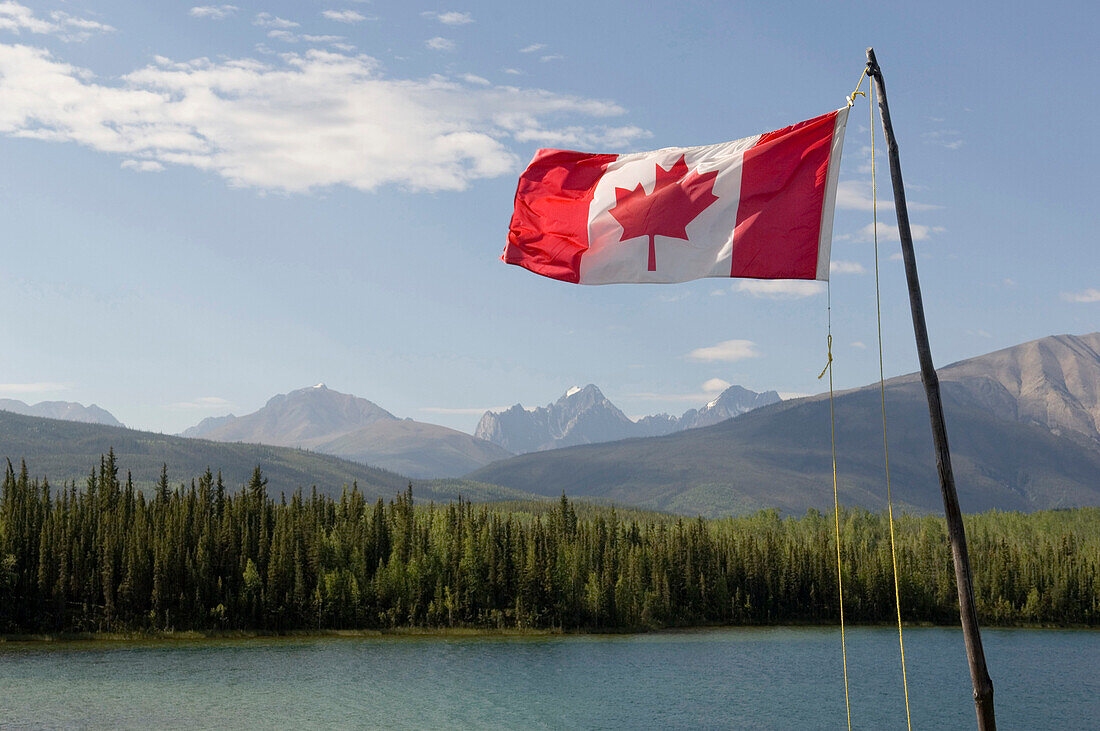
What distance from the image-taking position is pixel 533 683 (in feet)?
369

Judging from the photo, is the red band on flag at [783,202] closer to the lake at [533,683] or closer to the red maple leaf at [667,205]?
the red maple leaf at [667,205]

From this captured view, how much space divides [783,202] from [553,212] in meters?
5.67

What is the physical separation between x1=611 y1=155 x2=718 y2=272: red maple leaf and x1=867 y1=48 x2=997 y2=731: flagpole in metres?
4.28

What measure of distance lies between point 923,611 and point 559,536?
67499mm

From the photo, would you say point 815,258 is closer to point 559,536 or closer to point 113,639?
point 113,639

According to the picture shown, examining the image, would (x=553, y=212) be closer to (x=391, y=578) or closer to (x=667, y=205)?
(x=667, y=205)

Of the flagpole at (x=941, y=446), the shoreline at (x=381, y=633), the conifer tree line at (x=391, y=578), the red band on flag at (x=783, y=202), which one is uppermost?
the red band on flag at (x=783, y=202)

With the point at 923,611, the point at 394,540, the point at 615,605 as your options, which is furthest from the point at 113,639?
the point at 923,611

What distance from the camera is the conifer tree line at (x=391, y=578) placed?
15938cm

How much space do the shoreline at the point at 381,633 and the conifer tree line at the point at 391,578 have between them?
1734 millimetres

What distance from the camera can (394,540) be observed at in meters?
189

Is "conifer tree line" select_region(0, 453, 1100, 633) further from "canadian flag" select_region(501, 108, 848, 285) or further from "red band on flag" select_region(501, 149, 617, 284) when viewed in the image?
"canadian flag" select_region(501, 108, 848, 285)

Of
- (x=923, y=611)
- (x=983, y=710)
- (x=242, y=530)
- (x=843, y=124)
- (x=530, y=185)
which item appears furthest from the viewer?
(x=923, y=611)

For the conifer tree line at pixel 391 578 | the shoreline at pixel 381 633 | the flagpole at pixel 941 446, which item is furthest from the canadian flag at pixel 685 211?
the conifer tree line at pixel 391 578
